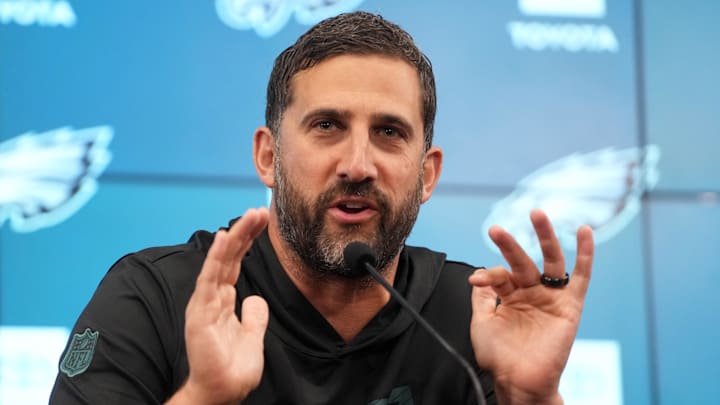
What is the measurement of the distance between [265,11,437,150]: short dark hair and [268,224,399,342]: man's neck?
0.90 ft

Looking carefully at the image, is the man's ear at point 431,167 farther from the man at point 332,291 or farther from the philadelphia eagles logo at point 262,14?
the philadelphia eagles logo at point 262,14

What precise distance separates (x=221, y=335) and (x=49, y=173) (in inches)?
44.1

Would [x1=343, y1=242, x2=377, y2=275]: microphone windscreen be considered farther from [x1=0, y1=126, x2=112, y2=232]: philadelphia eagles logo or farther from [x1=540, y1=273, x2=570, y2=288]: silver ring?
[x1=0, y1=126, x2=112, y2=232]: philadelphia eagles logo

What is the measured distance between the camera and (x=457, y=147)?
2.40 metres

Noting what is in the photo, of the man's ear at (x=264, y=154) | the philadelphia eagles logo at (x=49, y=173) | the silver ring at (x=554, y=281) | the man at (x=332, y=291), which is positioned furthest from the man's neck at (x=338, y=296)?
the philadelphia eagles logo at (x=49, y=173)

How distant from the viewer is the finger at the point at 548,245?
1342 mm

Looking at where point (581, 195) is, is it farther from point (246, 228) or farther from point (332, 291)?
point (246, 228)

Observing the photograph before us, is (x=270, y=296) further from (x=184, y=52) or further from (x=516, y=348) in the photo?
(x=184, y=52)

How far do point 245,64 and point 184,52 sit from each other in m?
0.16

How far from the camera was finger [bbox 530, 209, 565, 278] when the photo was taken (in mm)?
1342

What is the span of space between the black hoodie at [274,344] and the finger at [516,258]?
28cm

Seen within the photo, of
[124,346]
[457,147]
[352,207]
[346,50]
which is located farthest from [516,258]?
[457,147]

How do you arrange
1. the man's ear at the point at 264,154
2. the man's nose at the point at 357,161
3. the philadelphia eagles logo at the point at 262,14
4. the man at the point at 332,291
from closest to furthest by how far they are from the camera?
1. the man at the point at 332,291
2. the man's nose at the point at 357,161
3. the man's ear at the point at 264,154
4. the philadelphia eagles logo at the point at 262,14

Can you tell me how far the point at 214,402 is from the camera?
49.2 inches
